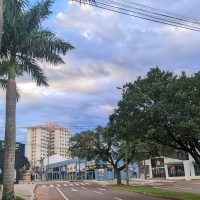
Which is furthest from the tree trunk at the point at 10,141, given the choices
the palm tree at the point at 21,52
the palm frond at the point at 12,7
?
the palm frond at the point at 12,7

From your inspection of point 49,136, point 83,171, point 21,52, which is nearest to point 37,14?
point 21,52

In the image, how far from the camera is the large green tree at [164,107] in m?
25.0

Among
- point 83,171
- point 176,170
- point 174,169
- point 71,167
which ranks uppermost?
point 71,167

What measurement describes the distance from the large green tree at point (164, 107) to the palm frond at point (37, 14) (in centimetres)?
823

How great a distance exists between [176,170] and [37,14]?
209 feet

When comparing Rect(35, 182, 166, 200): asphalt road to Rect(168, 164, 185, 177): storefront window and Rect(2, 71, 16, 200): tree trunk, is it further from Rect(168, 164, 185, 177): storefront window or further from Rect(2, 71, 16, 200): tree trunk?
Rect(168, 164, 185, 177): storefront window

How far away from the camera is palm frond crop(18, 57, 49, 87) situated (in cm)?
2405

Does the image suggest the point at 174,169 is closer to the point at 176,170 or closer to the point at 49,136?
the point at 176,170

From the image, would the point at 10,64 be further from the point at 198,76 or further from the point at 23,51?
the point at 198,76

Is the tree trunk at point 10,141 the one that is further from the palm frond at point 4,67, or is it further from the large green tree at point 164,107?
the large green tree at point 164,107

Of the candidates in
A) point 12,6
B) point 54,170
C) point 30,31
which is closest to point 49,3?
point 30,31

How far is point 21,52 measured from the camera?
2362 cm

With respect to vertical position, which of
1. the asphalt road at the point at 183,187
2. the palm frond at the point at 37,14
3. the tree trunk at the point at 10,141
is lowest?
the asphalt road at the point at 183,187

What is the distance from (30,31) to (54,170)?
121 metres
